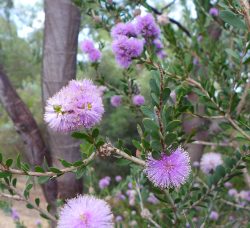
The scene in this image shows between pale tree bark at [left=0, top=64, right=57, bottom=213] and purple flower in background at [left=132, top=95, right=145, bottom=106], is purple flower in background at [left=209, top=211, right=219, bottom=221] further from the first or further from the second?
purple flower in background at [left=132, top=95, right=145, bottom=106]

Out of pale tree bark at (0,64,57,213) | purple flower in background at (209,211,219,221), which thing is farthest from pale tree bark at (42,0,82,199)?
purple flower in background at (209,211,219,221)

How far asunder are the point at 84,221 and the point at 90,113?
20 centimetres

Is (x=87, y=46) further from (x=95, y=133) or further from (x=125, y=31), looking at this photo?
(x=95, y=133)

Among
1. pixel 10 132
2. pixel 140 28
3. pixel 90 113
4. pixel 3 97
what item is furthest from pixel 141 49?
pixel 10 132

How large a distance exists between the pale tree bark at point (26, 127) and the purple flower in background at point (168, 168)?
4.80 ft

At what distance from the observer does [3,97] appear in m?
2.08

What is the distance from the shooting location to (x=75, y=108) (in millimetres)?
690

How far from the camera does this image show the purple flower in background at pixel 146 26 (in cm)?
123

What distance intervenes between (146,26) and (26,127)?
3.75 feet

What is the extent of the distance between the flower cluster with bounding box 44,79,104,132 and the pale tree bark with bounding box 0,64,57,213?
1438 millimetres

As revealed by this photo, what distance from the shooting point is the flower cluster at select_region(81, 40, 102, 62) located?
158 centimetres

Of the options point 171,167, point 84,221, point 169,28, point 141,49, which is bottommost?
point 84,221

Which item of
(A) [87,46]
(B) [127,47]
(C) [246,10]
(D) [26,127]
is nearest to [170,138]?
(C) [246,10]

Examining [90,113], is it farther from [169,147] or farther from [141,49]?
[141,49]
